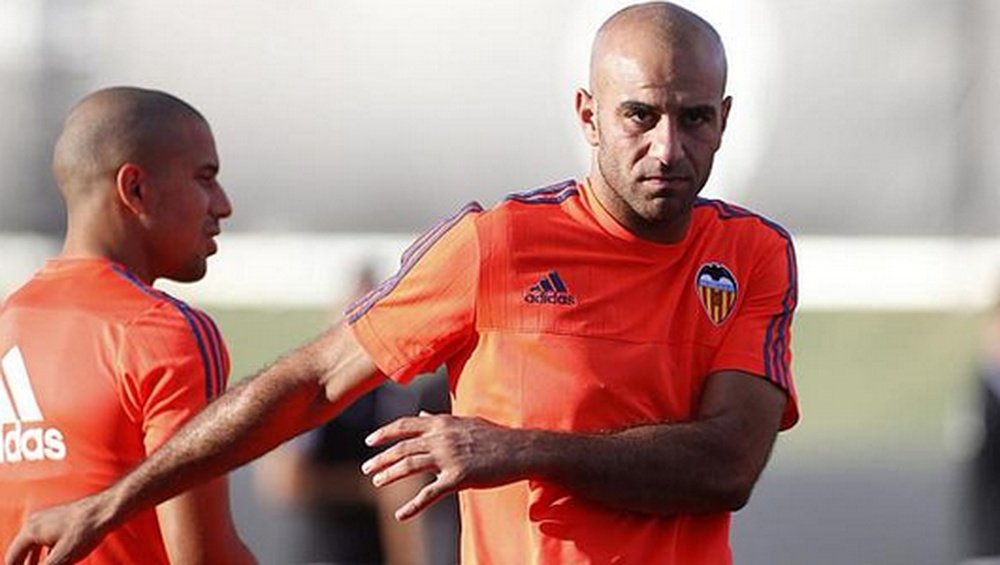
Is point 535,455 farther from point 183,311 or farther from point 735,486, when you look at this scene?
point 183,311

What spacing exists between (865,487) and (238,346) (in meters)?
2.99

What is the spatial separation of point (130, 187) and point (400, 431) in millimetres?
1198

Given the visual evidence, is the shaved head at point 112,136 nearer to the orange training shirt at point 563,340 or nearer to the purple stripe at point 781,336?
the orange training shirt at point 563,340

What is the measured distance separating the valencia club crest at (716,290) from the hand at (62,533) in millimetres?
1212

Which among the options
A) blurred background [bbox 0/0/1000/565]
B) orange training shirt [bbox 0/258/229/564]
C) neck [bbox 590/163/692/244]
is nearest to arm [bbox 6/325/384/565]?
orange training shirt [bbox 0/258/229/564]

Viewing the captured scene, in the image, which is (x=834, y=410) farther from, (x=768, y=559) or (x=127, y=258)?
(x=127, y=258)

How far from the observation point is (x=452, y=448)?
13.0ft

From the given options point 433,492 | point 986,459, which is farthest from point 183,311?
point 986,459

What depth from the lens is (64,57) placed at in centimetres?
1052

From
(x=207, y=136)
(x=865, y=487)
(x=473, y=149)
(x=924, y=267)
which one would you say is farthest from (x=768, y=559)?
(x=207, y=136)

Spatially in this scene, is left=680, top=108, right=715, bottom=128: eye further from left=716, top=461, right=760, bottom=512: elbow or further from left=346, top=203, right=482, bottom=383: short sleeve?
left=716, top=461, right=760, bottom=512: elbow

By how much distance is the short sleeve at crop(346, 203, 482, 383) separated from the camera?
13.7ft

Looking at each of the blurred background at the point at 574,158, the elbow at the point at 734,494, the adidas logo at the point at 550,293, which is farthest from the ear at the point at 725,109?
the blurred background at the point at 574,158

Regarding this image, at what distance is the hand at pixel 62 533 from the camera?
425 cm
